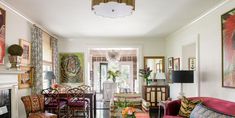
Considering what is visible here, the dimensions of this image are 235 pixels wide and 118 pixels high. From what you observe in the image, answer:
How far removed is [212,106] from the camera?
417 cm

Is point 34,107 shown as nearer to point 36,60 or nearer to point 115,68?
point 36,60

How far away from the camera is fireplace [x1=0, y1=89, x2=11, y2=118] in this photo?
175 inches

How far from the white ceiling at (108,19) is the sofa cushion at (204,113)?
6.59ft

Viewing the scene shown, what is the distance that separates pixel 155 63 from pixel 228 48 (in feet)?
17.1

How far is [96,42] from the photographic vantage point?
9.45 m

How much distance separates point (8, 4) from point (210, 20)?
4278mm

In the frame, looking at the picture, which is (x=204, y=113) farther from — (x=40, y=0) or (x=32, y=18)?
(x=32, y=18)

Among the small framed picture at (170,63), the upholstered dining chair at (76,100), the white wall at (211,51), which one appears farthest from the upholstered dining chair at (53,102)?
the small framed picture at (170,63)

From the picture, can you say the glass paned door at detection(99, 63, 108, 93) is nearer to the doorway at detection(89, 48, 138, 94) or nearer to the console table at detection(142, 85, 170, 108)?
the doorway at detection(89, 48, 138, 94)

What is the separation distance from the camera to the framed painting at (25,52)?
5629mm

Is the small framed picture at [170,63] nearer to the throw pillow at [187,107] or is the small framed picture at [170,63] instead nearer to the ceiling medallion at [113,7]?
the throw pillow at [187,107]

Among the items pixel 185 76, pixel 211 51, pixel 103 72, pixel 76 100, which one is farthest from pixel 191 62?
pixel 103 72

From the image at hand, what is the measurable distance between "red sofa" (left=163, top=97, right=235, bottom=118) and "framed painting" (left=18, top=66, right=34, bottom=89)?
338cm

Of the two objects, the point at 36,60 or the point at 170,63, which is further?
the point at 170,63
